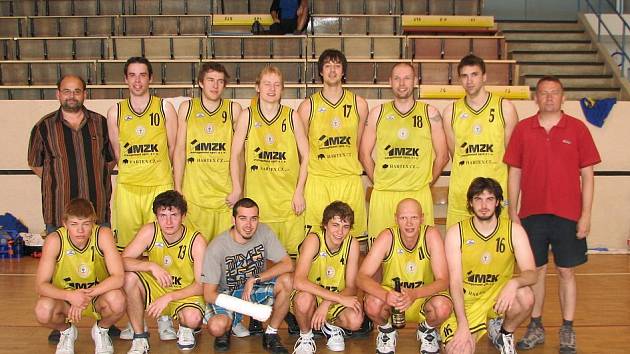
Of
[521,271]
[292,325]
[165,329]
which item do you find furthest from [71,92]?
[521,271]

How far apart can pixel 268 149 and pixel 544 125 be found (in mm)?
1780

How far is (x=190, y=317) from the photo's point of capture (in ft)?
14.4

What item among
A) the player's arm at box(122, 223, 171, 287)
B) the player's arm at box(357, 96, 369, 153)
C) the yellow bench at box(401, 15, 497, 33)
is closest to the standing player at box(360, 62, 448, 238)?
the player's arm at box(357, 96, 369, 153)

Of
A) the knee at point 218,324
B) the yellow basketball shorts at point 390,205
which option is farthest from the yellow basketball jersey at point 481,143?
the knee at point 218,324

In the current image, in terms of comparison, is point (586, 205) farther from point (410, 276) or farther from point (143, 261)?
point (143, 261)

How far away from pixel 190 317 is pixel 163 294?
0.24 metres

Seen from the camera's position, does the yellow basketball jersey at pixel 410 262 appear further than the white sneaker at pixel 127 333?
No

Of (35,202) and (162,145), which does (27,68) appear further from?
(162,145)

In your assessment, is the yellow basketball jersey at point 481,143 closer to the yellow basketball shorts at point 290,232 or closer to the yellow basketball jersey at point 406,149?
the yellow basketball jersey at point 406,149

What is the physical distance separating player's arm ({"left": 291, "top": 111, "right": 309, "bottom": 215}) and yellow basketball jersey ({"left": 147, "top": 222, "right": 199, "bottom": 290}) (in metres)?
0.70

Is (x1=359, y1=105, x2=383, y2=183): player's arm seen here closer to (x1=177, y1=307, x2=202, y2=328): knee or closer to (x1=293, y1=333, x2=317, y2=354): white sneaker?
(x1=293, y1=333, x2=317, y2=354): white sneaker

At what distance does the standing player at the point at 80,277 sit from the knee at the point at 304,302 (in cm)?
103

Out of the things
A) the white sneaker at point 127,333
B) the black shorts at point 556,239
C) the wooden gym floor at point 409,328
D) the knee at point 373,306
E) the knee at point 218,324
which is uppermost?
the black shorts at point 556,239

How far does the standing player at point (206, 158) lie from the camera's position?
497 centimetres
